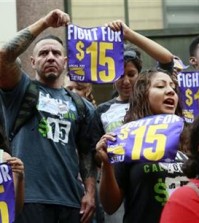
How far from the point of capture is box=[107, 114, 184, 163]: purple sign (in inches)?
151

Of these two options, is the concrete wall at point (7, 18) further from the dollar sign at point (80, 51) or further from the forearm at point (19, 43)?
the forearm at point (19, 43)

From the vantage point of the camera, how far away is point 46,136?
462cm

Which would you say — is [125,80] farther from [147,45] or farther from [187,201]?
[187,201]

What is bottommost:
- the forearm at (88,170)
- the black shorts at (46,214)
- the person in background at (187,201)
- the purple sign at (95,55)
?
the black shorts at (46,214)

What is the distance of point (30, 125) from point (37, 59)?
50 cm

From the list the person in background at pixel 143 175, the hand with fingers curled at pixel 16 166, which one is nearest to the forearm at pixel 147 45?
the person in background at pixel 143 175

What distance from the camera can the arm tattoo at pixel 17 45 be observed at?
4.50 m

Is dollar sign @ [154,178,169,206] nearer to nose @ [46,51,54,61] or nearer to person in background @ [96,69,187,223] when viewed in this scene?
person in background @ [96,69,187,223]

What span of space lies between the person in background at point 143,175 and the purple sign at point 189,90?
2.66 ft

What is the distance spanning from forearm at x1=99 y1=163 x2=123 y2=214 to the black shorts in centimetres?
51

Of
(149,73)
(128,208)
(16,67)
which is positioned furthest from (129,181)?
(16,67)

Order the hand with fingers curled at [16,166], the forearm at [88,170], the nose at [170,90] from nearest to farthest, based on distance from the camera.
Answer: the hand with fingers curled at [16,166]
the nose at [170,90]
the forearm at [88,170]

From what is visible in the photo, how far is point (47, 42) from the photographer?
193 inches

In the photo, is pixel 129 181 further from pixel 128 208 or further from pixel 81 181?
pixel 81 181
